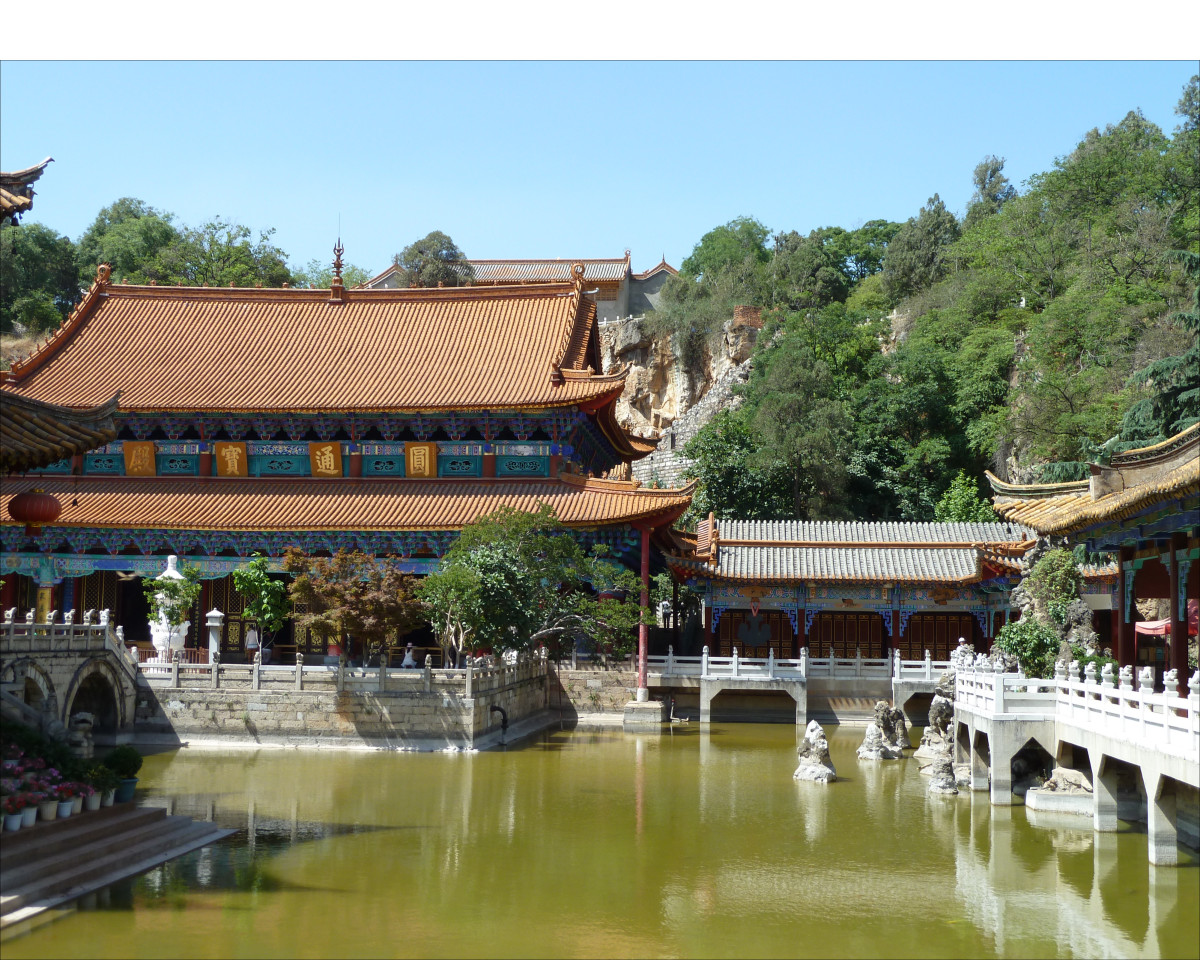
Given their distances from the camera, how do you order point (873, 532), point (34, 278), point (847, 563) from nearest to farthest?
point (847, 563)
point (873, 532)
point (34, 278)

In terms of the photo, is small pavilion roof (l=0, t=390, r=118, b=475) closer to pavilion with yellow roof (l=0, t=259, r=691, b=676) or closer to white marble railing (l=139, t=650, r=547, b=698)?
white marble railing (l=139, t=650, r=547, b=698)

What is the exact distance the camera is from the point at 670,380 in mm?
64125

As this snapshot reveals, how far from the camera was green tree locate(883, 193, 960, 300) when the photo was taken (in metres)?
62.2

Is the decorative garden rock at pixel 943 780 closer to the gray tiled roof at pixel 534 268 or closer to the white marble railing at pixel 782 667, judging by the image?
the white marble railing at pixel 782 667

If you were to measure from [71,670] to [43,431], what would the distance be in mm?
9575

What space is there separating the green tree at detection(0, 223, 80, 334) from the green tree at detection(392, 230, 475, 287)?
53.8ft

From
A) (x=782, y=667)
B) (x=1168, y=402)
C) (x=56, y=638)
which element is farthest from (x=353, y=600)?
(x=1168, y=402)

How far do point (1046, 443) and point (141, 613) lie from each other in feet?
92.1

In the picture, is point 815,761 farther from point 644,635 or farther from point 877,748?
point 644,635

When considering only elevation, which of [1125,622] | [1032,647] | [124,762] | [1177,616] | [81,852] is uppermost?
[1177,616]

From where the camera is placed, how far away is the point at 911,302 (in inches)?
2314

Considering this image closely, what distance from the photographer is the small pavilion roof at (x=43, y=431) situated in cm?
1352

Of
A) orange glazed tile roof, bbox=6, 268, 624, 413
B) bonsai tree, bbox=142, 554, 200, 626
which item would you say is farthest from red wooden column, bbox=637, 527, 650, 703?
bonsai tree, bbox=142, 554, 200, 626

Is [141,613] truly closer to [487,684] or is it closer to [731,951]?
[487,684]
